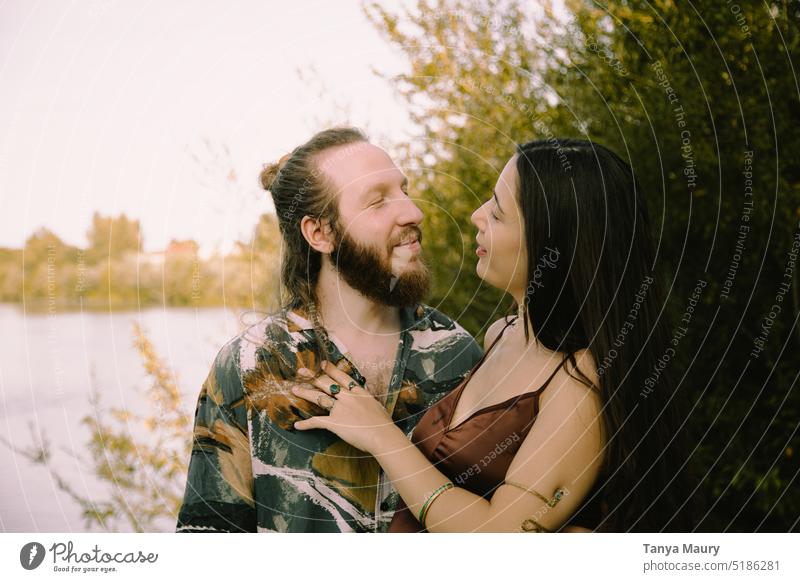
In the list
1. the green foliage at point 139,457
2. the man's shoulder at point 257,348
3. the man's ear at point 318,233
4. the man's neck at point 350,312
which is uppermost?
the man's ear at point 318,233

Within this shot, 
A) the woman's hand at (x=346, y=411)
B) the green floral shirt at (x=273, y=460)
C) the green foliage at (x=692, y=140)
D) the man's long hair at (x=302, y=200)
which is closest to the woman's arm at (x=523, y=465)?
the woman's hand at (x=346, y=411)

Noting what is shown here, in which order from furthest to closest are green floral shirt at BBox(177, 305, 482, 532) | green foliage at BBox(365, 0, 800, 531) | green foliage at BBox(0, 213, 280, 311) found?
green foliage at BBox(365, 0, 800, 531) → green foliage at BBox(0, 213, 280, 311) → green floral shirt at BBox(177, 305, 482, 532)

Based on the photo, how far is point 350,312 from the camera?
158cm

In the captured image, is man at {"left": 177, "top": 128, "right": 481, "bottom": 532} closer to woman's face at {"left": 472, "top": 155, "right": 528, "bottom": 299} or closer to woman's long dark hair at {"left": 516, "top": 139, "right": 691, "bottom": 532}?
woman's face at {"left": 472, "top": 155, "right": 528, "bottom": 299}

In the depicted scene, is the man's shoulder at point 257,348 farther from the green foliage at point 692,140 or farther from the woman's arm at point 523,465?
the green foliage at point 692,140

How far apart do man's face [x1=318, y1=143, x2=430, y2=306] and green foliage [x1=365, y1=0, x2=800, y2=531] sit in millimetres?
393

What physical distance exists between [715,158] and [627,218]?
0.79 metres

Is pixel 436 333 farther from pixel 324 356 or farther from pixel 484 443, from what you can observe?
pixel 484 443

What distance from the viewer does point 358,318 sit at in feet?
5.17

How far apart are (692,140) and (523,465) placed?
109cm

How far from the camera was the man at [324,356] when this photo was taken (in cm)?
148

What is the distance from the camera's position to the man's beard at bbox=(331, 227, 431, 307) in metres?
1.52
